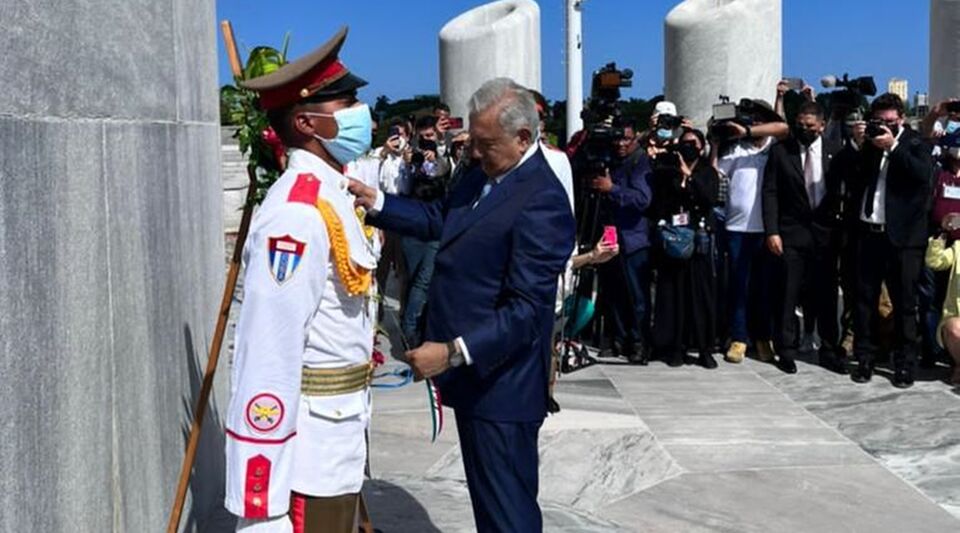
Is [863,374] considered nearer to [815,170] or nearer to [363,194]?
[815,170]

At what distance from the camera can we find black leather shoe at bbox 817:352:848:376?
7809mm

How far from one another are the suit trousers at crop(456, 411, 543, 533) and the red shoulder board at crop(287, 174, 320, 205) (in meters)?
0.93

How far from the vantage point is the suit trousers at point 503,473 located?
332cm

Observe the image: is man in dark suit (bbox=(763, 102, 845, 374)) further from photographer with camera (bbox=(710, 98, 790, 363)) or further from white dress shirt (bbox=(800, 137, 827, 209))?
photographer with camera (bbox=(710, 98, 790, 363))

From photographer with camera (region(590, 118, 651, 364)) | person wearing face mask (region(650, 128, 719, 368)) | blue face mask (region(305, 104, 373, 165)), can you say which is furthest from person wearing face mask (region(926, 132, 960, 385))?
blue face mask (region(305, 104, 373, 165))

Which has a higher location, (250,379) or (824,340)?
(250,379)

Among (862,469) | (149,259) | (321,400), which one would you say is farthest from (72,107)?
(862,469)

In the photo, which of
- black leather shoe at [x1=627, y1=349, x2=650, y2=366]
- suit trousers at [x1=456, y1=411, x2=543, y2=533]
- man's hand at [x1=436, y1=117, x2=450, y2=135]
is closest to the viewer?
suit trousers at [x1=456, y1=411, x2=543, y2=533]

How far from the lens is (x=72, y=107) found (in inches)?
105

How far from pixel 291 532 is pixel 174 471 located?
101 centimetres

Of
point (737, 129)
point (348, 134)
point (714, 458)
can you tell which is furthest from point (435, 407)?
point (737, 129)

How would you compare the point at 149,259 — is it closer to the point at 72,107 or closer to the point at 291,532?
the point at 72,107

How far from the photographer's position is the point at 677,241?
788 cm

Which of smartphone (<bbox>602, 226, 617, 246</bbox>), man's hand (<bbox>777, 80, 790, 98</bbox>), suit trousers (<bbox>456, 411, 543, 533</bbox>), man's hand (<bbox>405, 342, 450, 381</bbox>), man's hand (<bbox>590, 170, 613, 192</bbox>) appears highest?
man's hand (<bbox>777, 80, 790, 98</bbox>)
